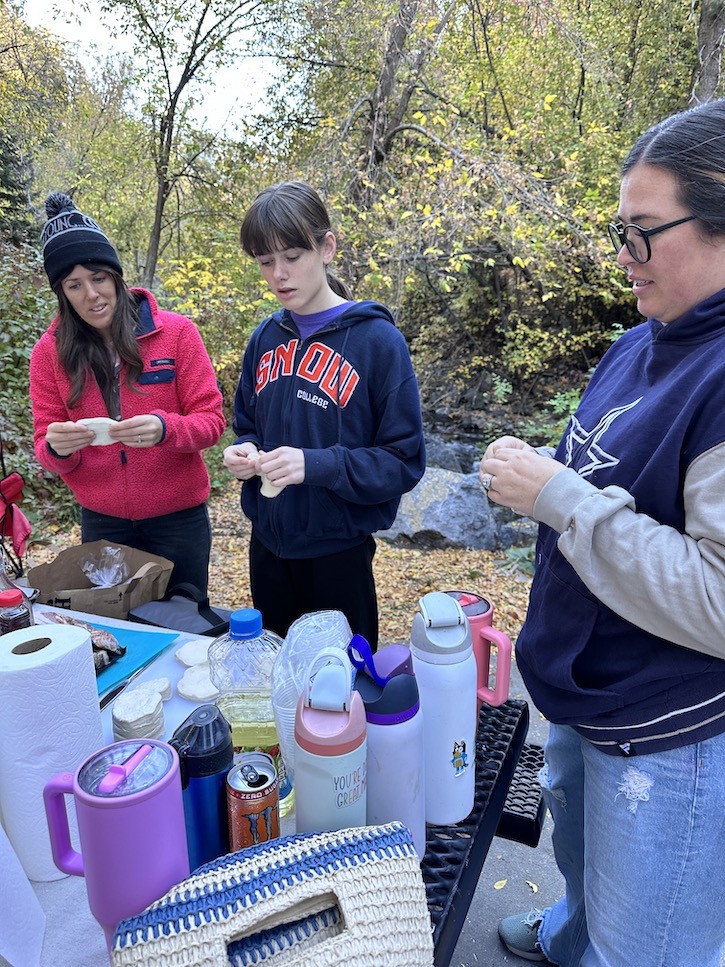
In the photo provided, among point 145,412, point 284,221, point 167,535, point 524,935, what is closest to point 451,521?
point 167,535

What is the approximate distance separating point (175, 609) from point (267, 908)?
1151 mm

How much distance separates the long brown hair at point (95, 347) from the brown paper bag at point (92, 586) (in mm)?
565

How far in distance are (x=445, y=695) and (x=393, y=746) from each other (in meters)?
0.14

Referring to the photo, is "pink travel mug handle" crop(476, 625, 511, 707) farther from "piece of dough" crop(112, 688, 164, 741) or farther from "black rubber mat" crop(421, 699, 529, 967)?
"piece of dough" crop(112, 688, 164, 741)

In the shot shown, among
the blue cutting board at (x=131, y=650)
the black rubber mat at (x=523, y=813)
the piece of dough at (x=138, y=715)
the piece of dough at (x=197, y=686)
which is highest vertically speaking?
the piece of dough at (x=138, y=715)

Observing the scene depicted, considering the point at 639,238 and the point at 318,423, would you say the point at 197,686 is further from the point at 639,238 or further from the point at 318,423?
the point at 639,238

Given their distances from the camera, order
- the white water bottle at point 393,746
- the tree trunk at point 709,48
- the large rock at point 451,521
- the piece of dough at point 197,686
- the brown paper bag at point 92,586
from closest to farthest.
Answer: the white water bottle at point 393,746 < the piece of dough at point 197,686 < the brown paper bag at point 92,586 < the tree trunk at point 709,48 < the large rock at point 451,521

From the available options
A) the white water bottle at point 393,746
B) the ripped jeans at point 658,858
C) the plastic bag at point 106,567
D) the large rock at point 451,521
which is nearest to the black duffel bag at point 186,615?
the plastic bag at point 106,567

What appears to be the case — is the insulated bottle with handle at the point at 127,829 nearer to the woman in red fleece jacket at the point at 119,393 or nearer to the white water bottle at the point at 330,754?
the white water bottle at the point at 330,754

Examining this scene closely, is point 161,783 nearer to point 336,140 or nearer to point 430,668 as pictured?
point 430,668

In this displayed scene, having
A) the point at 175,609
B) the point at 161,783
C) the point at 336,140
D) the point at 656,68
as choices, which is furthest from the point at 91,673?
the point at 656,68

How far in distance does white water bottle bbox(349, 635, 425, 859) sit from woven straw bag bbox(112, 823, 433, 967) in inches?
4.8

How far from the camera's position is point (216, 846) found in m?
0.96

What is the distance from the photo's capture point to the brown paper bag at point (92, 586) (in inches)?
71.6
